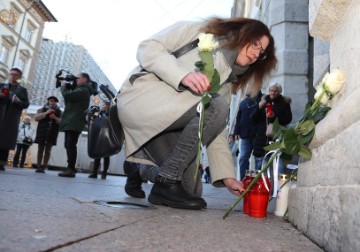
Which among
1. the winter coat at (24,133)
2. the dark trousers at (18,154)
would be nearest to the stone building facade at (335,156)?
the dark trousers at (18,154)

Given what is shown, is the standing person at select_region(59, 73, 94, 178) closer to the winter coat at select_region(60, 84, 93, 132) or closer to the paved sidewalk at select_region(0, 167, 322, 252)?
the winter coat at select_region(60, 84, 93, 132)

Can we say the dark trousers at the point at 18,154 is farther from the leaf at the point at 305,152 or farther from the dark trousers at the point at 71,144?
the leaf at the point at 305,152

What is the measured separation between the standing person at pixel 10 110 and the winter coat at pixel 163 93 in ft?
10.2

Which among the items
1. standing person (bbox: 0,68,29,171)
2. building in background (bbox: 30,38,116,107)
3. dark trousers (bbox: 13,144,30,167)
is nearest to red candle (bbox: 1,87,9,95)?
standing person (bbox: 0,68,29,171)

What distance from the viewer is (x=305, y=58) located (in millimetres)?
5137

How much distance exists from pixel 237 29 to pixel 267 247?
1386mm

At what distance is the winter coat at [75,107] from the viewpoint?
463 cm

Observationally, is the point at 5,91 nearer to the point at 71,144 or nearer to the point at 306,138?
the point at 71,144

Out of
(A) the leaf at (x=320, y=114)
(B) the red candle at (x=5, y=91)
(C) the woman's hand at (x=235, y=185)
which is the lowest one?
(C) the woman's hand at (x=235, y=185)

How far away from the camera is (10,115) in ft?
15.3

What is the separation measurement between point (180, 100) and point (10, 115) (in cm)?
364

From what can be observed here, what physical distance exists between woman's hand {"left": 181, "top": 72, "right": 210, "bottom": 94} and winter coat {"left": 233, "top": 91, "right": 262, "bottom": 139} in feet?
11.0

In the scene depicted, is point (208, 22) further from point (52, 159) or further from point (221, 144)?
point (52, 159)

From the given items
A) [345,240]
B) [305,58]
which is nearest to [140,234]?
[345,240]
